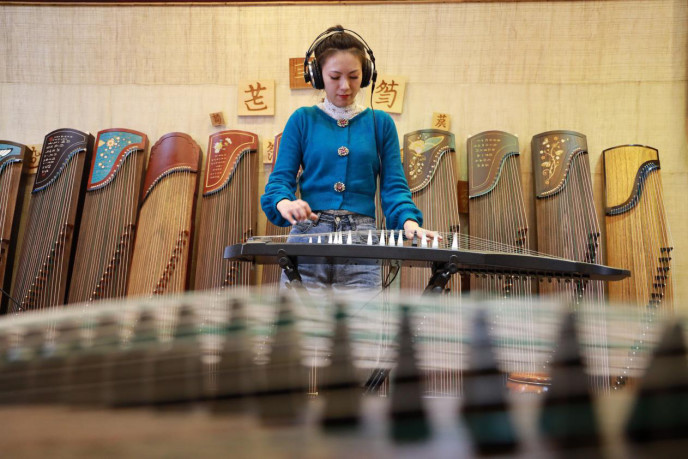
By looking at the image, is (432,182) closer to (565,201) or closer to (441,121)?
(441,121)

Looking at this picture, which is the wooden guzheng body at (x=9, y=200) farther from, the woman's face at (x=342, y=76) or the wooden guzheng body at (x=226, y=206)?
the woman's face at (x=342, y=76)

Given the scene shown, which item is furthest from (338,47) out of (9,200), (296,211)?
(9,200)

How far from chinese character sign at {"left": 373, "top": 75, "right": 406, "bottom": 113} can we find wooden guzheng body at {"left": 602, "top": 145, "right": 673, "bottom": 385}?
3.29 feet

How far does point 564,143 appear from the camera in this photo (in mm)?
2818

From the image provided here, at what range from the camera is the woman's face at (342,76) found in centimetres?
172

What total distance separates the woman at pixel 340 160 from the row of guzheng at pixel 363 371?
1.33 meters

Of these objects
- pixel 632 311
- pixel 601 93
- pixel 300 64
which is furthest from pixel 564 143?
pixel 632 311

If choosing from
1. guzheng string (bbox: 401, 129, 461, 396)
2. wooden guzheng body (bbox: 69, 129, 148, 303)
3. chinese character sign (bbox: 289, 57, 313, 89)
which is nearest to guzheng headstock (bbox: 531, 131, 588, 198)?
guzheng string (bbox: 401, 129, 461, 396)

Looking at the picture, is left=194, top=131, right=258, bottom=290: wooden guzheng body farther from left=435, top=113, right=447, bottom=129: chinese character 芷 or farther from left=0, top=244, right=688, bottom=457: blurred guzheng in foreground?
left=0, top=244, right=688, bottom=457: blurred guzheng in foreground

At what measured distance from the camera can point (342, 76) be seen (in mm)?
1739

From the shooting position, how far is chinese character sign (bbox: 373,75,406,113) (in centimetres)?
304

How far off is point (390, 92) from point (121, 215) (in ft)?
4.60

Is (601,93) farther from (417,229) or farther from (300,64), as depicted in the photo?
(417,229)

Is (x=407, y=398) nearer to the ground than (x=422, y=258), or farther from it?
nearer to the ground
